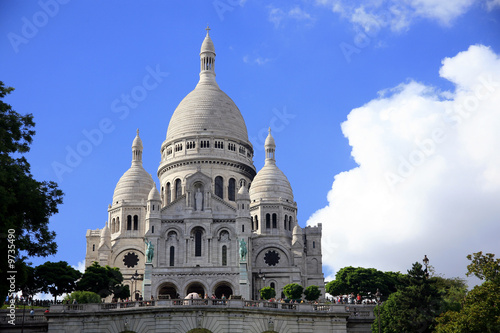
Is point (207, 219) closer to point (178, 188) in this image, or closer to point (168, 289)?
point (168, 289)

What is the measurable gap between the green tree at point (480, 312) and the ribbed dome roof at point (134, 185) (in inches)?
2581

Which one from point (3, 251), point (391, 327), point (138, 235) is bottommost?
point (391, 327)

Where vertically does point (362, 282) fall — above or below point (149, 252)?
below

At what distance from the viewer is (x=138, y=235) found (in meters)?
108

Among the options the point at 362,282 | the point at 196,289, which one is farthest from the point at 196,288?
the point at 362,282

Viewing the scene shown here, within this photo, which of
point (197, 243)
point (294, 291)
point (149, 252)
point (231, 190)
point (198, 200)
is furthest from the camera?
point (231, 190)

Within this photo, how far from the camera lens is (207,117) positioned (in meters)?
115

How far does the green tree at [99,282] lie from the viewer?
81250 mm

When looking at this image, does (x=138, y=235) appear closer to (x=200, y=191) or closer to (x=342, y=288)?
(x=200, y=191)

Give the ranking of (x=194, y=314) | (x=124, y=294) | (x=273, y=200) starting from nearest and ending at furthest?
1. (x=194, y=314)
2. (x=124, y=294)
3. (x=273, y=200)

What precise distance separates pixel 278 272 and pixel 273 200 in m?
10.8

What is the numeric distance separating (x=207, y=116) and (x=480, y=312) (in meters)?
71.0

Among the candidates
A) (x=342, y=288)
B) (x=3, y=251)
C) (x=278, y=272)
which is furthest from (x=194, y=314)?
(x=278, y=272)

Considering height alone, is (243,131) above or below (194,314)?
above
